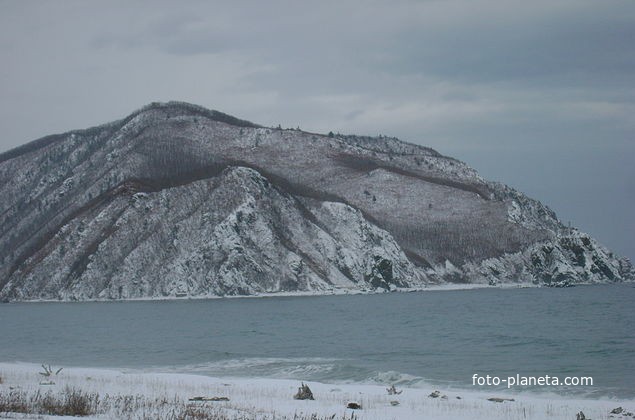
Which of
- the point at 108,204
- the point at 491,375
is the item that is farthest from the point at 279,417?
the point at 108,204

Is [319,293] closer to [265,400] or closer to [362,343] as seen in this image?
[362,343]

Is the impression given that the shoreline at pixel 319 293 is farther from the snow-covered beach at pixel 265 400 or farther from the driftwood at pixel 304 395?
the driftwood at pixel 304 395

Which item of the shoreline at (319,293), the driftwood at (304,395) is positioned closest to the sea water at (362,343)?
the driftwood at (304,395)

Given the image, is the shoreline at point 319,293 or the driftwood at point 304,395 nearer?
the driftwood at point 304,395

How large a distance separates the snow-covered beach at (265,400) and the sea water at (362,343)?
4.43 m

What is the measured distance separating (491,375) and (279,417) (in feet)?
66.0

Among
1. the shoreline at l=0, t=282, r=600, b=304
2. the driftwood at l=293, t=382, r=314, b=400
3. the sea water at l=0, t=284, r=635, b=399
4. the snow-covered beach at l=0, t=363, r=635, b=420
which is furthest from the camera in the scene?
the shoreline at l=0, t=282, r=600, b=304

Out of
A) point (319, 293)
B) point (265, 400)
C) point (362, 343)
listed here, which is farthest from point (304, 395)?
point (319, 293)

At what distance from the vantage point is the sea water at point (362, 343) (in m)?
43.8

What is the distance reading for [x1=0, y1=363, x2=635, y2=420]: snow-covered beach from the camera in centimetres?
2544

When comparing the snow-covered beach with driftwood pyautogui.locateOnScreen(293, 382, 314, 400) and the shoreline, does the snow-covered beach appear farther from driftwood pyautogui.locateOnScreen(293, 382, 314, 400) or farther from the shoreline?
the shoreline

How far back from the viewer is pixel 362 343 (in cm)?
6309

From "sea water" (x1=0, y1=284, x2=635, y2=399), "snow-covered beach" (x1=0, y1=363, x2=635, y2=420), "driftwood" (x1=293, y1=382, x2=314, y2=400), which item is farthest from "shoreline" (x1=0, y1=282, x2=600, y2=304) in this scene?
"driftwood" (x1=293, y1=382, x2=314, y2=400)

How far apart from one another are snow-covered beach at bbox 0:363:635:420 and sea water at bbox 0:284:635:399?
443 cm
